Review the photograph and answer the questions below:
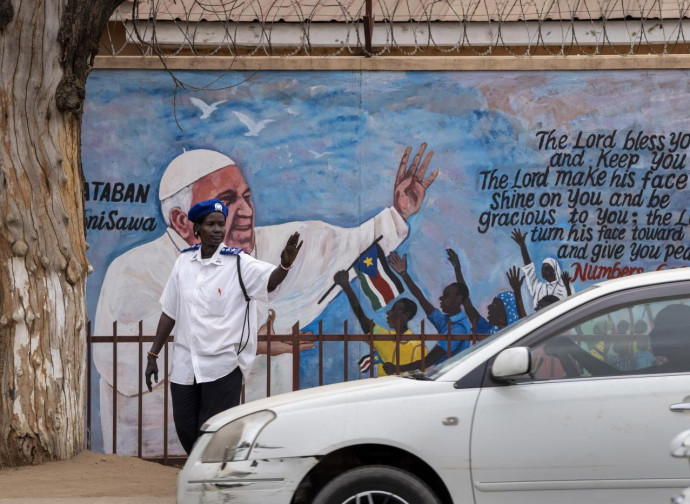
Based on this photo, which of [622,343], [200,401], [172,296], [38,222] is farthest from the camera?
[38,222]

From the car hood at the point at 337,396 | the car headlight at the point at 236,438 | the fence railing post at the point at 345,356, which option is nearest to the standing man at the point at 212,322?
the car hood at the point at 337,396

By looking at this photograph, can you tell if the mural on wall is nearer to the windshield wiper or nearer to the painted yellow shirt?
the painted yellow shirt

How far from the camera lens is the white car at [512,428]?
174 inches

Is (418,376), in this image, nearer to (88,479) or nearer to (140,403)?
(88,479)

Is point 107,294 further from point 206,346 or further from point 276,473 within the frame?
point 276,473

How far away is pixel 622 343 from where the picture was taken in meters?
4.60

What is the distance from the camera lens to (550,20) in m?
10.1

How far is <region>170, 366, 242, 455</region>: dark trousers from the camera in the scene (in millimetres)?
6023

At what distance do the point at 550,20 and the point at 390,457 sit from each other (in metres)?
6.54

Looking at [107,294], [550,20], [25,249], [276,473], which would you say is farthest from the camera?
[550,20]

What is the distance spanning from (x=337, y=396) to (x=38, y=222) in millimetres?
3115

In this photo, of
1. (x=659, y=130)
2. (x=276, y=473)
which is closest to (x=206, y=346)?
(x=276, y=473)

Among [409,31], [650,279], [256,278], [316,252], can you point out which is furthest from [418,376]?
[409,31]

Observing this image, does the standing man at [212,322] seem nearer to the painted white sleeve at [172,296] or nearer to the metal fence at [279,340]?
the painted white sleeve at [172,296]
